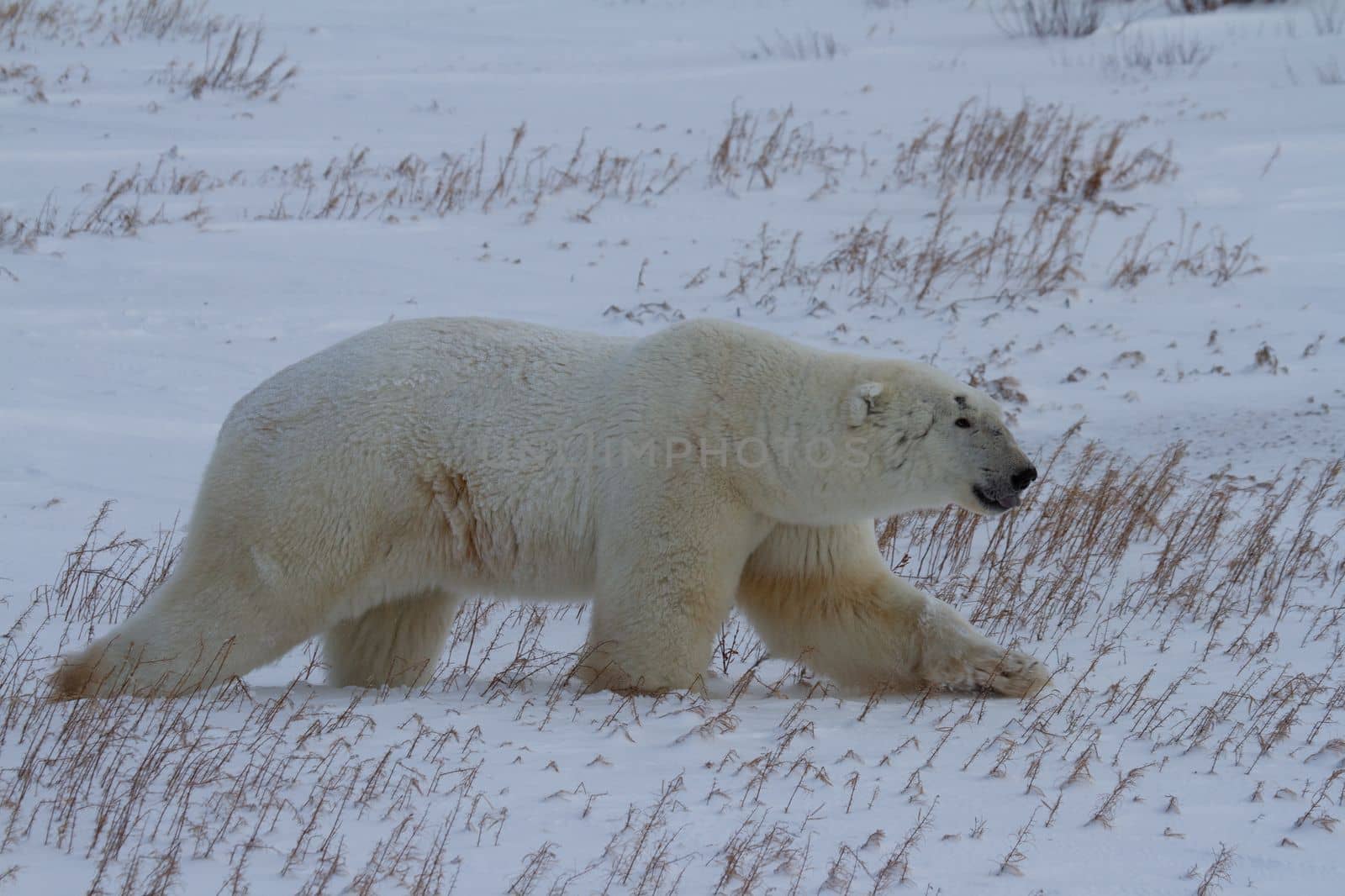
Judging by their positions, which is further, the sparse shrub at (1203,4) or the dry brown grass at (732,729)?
the sparse shrub at (1203,4)

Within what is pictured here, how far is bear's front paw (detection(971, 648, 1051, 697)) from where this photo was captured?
5.26m

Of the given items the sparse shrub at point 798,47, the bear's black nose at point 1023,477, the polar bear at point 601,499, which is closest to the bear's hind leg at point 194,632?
the polar bear at point 601,499

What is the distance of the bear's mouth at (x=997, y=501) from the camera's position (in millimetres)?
5180

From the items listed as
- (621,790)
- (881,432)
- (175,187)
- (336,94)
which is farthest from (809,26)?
(621,790)

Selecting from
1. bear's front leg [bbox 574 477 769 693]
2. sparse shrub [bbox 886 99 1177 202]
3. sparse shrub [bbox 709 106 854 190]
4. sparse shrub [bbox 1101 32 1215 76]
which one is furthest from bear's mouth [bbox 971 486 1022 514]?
sparse shrub [bbox 1101 32 1215 76]

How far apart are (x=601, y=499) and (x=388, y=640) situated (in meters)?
1.08

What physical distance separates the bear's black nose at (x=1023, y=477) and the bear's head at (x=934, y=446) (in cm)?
1

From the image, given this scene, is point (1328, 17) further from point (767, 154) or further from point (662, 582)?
point (662, 582)

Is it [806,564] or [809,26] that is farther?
[809,26]

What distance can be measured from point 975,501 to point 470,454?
5.82 feet

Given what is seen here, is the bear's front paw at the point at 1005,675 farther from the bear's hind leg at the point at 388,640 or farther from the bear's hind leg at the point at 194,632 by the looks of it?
the bear's hind leg at the point at 194,632

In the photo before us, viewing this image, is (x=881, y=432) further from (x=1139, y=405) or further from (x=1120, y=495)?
(x=1139, y=405)

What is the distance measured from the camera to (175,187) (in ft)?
40.5

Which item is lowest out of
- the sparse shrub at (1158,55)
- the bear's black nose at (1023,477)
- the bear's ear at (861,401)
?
the bear's black nose at (1023,477)
